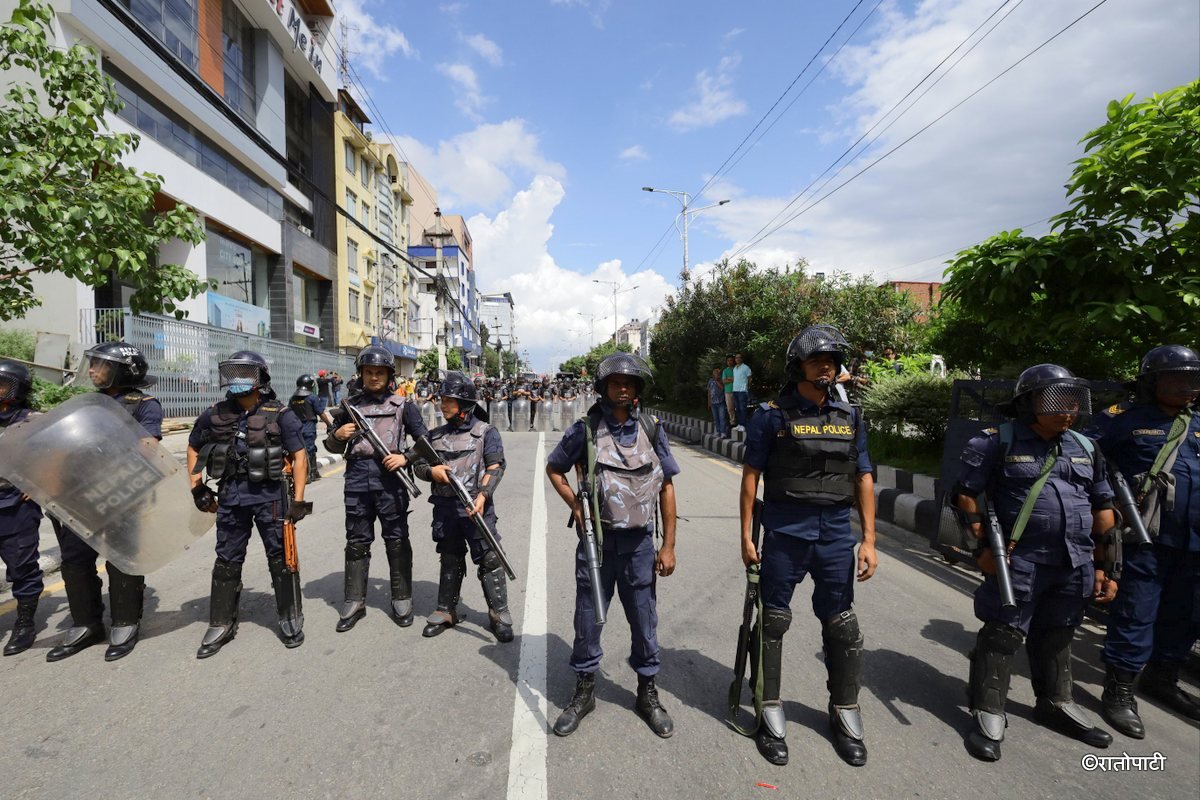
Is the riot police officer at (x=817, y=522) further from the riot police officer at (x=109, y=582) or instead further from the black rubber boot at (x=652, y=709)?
the riot police officer at (x=109, y=582)

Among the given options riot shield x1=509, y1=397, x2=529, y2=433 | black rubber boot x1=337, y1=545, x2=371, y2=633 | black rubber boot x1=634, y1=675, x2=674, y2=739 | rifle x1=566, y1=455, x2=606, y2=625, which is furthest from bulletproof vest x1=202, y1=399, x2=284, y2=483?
riot shield x1=509, y1=397, x2=529, y2=433

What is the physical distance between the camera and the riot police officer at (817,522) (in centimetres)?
273

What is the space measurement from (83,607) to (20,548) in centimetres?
51

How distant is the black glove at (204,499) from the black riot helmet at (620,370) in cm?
258

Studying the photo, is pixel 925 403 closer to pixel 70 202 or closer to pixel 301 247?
pixel 70 202

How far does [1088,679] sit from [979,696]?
1168 millimetres

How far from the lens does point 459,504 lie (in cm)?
396

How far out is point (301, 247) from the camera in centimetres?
2956

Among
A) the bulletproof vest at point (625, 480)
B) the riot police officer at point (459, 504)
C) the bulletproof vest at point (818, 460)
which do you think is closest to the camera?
the bulletproof vest at point (818, 460)

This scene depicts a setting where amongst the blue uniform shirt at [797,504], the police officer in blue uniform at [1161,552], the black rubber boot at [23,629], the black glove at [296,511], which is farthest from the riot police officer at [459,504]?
the police officer in blue uniform at [1161,552]

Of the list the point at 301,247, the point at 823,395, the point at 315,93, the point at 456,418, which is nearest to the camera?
the point at 823,395

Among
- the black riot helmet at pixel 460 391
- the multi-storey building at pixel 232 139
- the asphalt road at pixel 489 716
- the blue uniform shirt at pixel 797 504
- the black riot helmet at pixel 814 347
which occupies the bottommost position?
the asphalt road at pixel 489 716

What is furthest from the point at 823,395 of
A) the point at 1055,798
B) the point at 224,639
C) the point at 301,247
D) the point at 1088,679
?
the point at 301,247

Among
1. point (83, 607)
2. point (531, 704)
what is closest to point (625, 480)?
point (531, 704)
